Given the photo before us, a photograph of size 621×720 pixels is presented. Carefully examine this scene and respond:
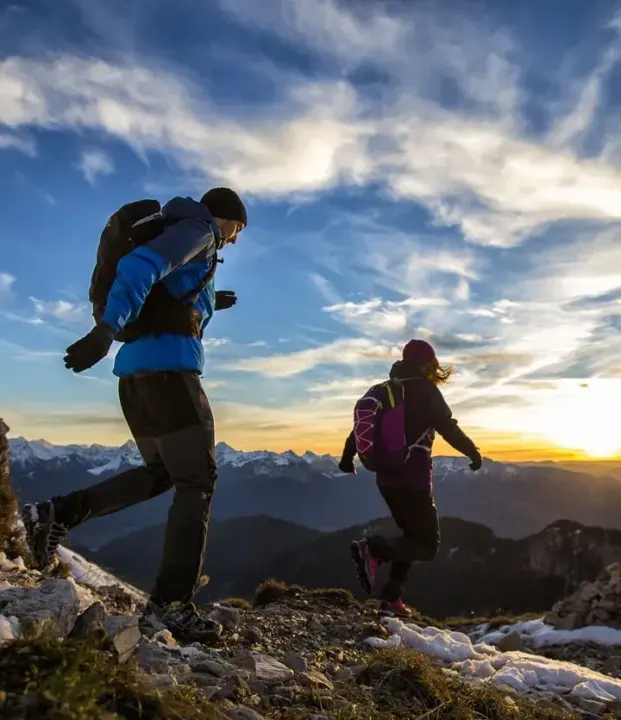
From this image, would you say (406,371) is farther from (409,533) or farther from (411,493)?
(409,533)

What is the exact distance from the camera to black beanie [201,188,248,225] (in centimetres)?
464

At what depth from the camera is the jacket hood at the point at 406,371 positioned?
7.36 metres

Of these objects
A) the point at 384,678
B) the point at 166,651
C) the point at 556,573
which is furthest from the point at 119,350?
the point at 556,573

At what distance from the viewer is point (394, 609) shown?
7113 mm

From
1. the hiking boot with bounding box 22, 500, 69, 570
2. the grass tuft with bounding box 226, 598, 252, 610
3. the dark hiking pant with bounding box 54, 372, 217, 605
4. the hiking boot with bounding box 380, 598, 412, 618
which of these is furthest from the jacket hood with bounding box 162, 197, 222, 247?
the grass tuft with bounding box 226, 598, 252, 610

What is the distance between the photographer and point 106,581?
7711 mm

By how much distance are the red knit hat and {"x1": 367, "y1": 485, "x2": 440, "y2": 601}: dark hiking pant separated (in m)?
1.46

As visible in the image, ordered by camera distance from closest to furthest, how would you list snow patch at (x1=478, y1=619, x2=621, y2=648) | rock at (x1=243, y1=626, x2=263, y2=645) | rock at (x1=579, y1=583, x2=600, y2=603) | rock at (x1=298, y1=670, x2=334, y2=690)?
rock at (x1=298, y1=670, x2=334, y2=690)
rock at (x1=243, y1=626, x2=263, y2=645)
snow patch at (x1=478, y1=619, x2=621, y2=648)
rock at (x1=579, y1=583, x2=600, y2=603)

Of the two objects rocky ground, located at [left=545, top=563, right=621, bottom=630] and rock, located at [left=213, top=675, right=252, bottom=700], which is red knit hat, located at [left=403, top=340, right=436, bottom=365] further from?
rocky ground, located at [left=545, top=563, right=621, bottom=630]

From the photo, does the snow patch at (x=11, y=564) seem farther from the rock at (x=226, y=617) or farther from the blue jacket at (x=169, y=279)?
the blue jacket at (x=169, y=279)

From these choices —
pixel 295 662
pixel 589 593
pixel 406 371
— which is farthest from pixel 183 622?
pixel 589 593

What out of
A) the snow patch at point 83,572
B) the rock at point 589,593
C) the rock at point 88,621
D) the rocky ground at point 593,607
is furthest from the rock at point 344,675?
the rock at point 589,593

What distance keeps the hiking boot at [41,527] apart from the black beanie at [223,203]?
2.28 metres

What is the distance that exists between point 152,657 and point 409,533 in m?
4.54
